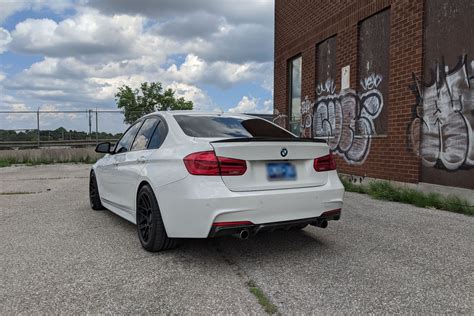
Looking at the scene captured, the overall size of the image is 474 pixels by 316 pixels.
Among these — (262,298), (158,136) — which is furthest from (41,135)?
(262,298)

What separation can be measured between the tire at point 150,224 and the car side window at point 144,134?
A: 684 millimetres

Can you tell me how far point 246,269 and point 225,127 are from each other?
4.97 ft

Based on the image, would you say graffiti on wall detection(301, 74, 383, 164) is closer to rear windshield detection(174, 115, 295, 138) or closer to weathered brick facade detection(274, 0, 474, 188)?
weathered brick facade detection(274, 0, 474, 188)

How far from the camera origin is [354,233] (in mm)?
4668

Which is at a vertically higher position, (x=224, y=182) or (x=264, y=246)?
(x=224, y=182)

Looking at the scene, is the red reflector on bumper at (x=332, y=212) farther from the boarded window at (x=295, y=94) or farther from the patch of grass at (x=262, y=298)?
the boarded window at (x=295, y=94)

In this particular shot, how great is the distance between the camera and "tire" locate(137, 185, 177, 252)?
3750 millimetres

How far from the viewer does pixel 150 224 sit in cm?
387

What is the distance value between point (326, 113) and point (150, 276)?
791 cm

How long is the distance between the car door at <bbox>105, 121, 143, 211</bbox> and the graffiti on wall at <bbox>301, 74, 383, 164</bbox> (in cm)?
535

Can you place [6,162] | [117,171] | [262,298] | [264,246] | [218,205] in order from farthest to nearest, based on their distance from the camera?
[6,162], [117,171], [264,246], [218,205], [262,298]

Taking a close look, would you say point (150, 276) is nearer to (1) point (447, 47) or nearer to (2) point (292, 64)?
(1) point (447, 47)

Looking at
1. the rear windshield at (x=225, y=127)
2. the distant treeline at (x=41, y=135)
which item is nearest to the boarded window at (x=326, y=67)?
the rear windshield at (x=225, y=127)

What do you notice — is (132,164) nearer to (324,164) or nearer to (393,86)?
(324,164)
